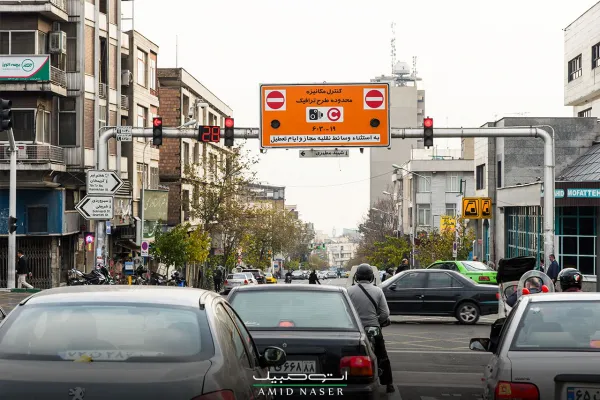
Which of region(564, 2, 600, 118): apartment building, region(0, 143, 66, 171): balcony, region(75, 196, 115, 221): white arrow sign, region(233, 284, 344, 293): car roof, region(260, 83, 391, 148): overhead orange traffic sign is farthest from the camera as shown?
region(564, 2, 600, 118): apartment building

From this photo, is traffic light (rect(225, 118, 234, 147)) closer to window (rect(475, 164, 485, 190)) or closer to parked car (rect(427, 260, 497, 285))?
parked car (rect(427, 260, 497, 285))

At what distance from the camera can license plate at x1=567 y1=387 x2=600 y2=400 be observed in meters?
6.84

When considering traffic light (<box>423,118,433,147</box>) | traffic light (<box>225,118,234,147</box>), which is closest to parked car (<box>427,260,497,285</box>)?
traffic light (<box>423,118,433,147</box>)

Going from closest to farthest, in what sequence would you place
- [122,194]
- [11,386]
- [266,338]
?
[11,386]
[266,338]
[122,194]

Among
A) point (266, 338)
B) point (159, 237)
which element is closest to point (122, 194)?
point (159, 237)

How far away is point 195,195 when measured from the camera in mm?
65562

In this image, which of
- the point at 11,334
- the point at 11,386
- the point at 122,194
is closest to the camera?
the point at 11,386

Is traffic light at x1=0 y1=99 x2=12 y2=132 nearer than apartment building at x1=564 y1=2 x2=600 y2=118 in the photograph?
Yes

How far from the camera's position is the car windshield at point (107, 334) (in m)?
5.51

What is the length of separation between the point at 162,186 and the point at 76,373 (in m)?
61.1

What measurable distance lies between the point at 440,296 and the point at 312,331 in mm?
16948

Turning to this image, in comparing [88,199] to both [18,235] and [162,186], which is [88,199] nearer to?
[18,235]

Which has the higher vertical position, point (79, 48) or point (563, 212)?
point (79, 48)

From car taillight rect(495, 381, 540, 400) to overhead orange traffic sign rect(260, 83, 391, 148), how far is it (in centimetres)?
2875
